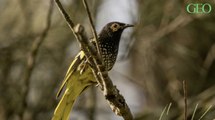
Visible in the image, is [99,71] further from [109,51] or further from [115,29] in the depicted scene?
[115,29]

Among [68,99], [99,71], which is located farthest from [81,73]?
[99,71]

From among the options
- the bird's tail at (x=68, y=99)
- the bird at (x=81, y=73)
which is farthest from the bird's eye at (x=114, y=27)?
the bird's tail at (x=68, y=99)

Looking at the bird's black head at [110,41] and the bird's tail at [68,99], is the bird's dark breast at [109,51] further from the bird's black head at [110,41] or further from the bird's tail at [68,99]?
the bird's tail at [68,99]

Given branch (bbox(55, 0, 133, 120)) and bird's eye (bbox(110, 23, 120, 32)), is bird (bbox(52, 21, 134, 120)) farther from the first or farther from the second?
branch (bbox(55, 0, 133, 120))

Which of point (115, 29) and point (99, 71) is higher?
point (99, 71)

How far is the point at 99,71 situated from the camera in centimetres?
304

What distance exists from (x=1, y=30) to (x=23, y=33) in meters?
0.47

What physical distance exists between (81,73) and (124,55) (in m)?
1.69

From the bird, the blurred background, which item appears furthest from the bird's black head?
the blurred background

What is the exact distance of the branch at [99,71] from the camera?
2820 millimetres

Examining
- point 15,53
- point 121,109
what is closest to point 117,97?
point 121,109

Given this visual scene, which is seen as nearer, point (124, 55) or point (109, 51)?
point (109, 51)

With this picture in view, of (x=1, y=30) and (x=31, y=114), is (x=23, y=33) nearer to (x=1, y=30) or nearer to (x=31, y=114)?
(x=1, y=30)

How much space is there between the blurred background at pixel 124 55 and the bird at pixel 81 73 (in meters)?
1.14
